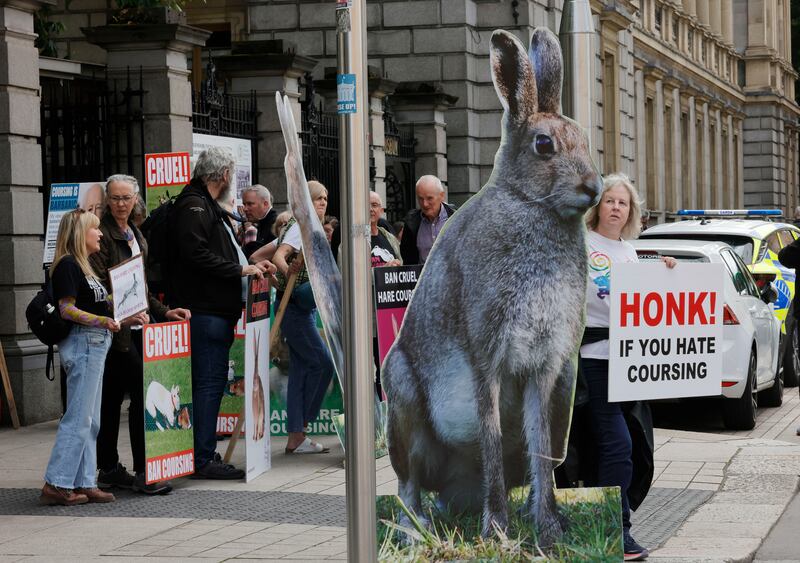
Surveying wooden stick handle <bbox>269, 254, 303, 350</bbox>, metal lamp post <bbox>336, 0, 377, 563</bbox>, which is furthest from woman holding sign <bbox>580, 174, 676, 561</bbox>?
wooden stick handle <bbox>269, 254, 303, 350</bbox>

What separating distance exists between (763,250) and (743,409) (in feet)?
10.9

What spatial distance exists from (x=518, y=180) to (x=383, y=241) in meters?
4.20

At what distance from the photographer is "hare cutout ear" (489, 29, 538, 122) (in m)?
6.22

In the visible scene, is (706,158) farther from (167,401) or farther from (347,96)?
(347,96)

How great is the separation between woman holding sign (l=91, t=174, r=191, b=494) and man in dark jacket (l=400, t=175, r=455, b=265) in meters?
1.88

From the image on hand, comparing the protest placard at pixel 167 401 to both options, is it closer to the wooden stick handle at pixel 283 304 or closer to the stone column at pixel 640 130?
the wooden stick handle at pixel 283 304

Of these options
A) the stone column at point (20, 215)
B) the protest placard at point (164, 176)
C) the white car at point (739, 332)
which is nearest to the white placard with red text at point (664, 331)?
the white car at point (739, 332)

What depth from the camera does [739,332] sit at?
1260cm

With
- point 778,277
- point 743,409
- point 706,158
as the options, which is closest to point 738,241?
point 778,277

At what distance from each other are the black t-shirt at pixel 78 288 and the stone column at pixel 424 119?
1232cm

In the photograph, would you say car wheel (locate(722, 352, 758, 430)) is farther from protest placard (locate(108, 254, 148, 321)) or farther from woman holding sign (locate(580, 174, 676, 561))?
woman holding sign (locate(580, 174, 676, 561))

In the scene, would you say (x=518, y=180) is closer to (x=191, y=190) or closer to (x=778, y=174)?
(x=191, y=190)

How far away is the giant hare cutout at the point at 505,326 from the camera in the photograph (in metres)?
6.15

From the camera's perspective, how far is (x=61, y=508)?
838 cm
